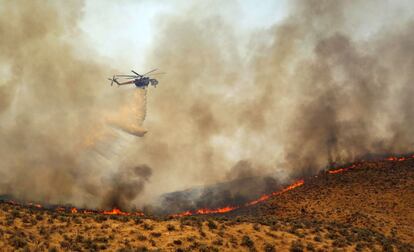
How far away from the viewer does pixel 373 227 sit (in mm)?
47219

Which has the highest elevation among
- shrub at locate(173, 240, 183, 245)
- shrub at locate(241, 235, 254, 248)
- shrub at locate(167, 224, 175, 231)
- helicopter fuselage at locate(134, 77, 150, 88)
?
helicopter fuselage at locate(134, 77, 150, 88)

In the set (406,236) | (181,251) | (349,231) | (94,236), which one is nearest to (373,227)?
(406,236)

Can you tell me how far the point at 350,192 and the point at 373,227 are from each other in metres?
16.0

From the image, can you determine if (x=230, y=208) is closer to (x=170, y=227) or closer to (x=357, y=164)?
(x=357, y=164)

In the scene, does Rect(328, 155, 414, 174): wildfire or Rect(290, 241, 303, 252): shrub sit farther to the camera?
Rect(328, 155, 414, 174): wildfire

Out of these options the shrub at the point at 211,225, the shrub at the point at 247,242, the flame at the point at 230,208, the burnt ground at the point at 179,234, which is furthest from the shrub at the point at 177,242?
the flame at the point at 230,208

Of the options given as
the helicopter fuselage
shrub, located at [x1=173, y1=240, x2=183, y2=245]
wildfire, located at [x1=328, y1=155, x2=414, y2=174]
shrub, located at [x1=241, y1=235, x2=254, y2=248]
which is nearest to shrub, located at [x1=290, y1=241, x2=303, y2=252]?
shrub, located at [x1=241, y1=235, x2=254, y2=248]

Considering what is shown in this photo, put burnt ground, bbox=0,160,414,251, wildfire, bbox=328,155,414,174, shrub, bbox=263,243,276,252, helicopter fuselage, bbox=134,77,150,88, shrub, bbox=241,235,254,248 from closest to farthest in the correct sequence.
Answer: burnt ground, bbox=0,160,414,251 → shrub, bbox=263,243,276,252 → shrub, bbox=241,235,254,248 → helicopter fuselage, bbox=134,77,150,88 → wildfire, bbox=328,155,414,174

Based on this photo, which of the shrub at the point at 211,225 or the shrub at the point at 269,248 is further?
the shrub at the point at 211,225

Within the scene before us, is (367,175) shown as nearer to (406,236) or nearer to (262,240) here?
(406,236)

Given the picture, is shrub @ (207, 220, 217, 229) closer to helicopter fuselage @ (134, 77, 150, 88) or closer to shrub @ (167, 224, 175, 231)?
shrub @ (167, 224, 175, 231)

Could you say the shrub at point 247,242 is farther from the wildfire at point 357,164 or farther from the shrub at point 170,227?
the wildfire at point 357,164

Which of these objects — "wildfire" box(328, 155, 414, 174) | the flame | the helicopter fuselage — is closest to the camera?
the helicopter fuselage

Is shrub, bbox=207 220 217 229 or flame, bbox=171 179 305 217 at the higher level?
flame, bbox=171 179 305 217
